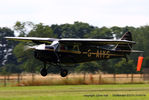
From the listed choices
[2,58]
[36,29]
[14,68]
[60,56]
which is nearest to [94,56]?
[60,56]

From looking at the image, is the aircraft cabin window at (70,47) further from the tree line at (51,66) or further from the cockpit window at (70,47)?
the tree line at (51,66)

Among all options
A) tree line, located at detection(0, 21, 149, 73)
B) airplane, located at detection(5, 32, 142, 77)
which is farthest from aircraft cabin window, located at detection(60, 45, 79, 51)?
tree line, located at detection(0, 21, 149, 73)

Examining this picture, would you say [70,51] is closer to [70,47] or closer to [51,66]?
[70,47]

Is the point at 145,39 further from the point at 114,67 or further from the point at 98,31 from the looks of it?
the point at 98,31

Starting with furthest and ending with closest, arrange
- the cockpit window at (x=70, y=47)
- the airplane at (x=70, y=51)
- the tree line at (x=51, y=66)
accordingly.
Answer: the tree line at (x=51, y=66), the cockpit window at (x=70, y=47), the airplane at (x=70, y=51)

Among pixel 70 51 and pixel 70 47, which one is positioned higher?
pixel 70 47

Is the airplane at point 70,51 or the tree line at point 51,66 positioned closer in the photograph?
the airplane at point 70,51

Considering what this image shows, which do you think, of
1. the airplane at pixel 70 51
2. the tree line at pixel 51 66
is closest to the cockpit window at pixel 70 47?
the airplane at pixel 70 51

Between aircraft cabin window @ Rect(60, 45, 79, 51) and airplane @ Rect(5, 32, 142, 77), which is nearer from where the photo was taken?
airplane @ Rect(5, 32, 142, 77)

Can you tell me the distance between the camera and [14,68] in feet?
317

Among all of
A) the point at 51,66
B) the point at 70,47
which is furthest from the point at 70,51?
the point at 51,66

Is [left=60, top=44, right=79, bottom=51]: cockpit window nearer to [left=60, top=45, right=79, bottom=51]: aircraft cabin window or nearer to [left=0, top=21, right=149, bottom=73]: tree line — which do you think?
[left=60, top=45, right=79, bottom=51]: aircraft cabin window

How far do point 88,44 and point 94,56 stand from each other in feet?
4.01

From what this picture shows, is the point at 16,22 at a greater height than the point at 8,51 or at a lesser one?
greater
